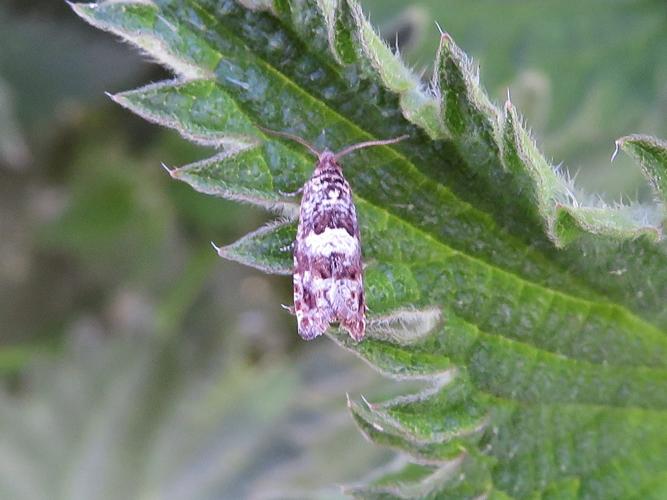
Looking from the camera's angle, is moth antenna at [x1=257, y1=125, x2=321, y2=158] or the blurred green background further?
the blurred green background

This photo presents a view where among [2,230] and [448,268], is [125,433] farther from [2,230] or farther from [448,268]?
[448,268]

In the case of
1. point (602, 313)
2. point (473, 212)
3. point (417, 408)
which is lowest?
point (417, 408)

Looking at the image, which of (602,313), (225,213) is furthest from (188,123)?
(225,213)

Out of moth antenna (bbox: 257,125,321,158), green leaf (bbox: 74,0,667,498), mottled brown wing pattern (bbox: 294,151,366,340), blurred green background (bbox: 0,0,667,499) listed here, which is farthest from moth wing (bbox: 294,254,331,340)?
blurred green background (bbox: 0,0,667,499)

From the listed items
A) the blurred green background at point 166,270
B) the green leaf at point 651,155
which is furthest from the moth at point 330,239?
the blurred green background at point 166,270

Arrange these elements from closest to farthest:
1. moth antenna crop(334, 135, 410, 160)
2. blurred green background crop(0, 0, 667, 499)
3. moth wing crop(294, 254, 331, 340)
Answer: moth antenna crop(334, 135, 410, 160), moth wing crop(294, 254, 331, 340), blurred green background crop(0, 0, 667, 499)

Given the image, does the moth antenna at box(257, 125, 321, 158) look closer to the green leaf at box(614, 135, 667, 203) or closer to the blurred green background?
the green leaf at box(614, 135, 667, 203)

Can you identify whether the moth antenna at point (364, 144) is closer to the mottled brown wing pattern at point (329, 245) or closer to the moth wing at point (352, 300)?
the mottled brown wing pattern at point (329, 245)
